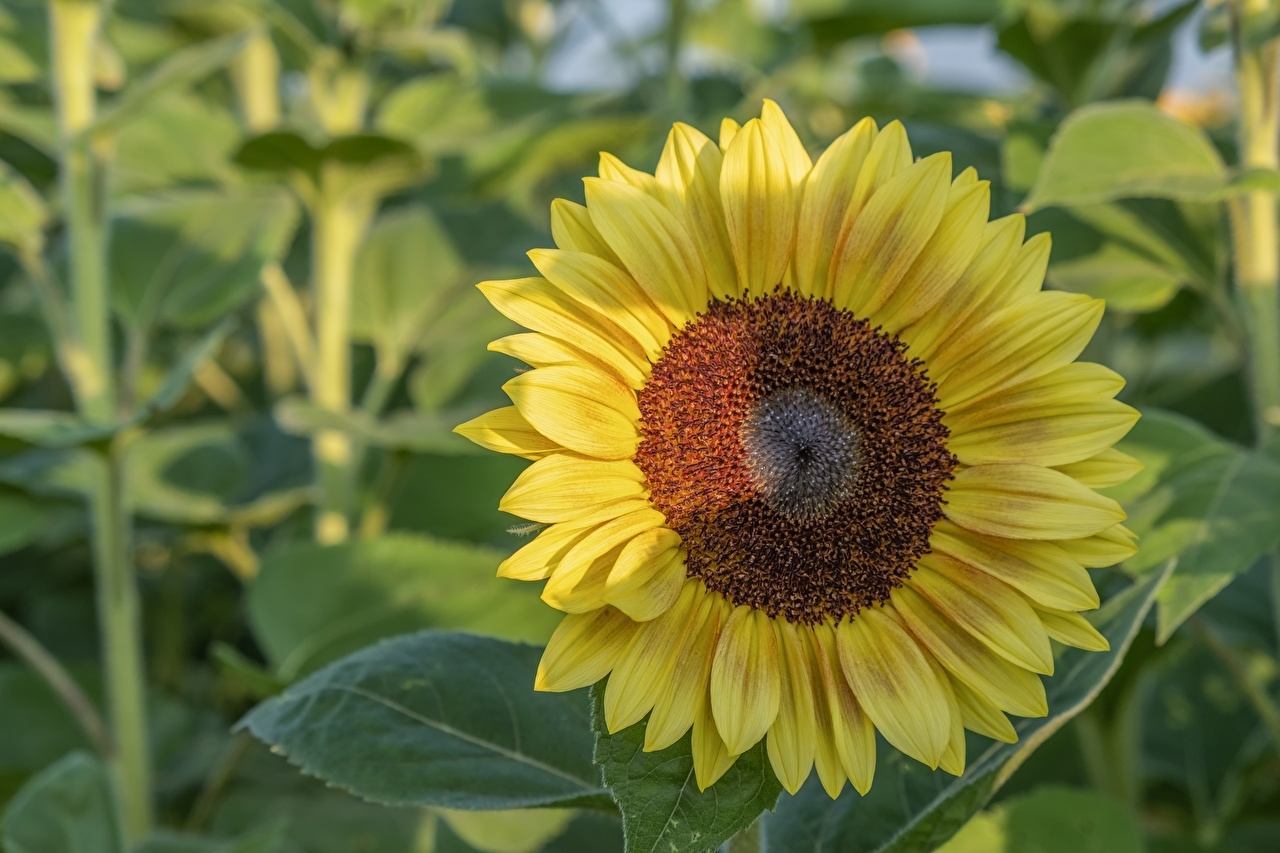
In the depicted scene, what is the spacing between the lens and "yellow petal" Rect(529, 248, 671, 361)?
805mm

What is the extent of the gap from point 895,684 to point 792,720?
0.25ft

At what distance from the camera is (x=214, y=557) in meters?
2.30

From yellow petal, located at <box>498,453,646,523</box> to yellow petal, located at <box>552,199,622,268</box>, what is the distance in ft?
0.48

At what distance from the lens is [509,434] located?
819mm

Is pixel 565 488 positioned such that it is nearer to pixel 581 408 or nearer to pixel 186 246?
pixel 581 408

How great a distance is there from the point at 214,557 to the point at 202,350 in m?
1.05

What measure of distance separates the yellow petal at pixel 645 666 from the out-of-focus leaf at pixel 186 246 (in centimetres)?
99

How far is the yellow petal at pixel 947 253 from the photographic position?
85 cm

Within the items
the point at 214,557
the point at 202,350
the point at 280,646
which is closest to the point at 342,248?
the point at 202,350

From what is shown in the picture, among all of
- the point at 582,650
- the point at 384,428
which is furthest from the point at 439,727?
the point at 384,428

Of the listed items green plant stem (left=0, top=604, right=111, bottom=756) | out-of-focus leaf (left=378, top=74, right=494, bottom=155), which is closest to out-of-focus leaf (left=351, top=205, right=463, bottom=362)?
out-of-focus leaf (left=378, top=74, right=494, bottom=155)

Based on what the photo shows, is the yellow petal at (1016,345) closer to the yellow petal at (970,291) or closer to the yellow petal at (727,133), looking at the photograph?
the yellow petal at (970,291)

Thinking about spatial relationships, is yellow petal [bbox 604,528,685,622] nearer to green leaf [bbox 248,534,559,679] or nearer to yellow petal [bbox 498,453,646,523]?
yellow petal [bbox 498,453,646,523]

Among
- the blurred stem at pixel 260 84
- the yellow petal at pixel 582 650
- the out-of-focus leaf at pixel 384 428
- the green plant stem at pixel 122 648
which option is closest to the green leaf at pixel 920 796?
the yellow petal at pixel 582 650
